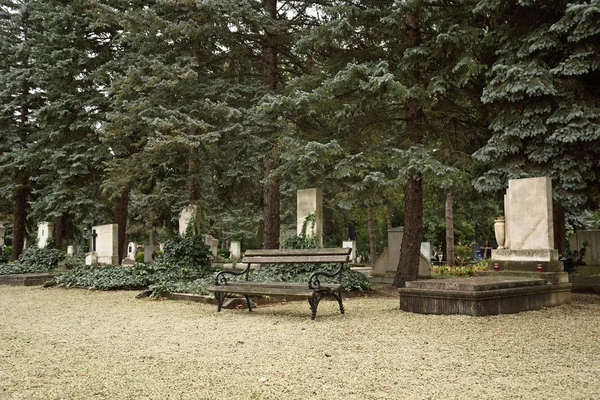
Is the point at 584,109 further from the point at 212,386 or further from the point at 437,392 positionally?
the point at 212,386

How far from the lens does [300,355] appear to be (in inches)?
222

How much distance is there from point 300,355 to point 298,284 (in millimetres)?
2905

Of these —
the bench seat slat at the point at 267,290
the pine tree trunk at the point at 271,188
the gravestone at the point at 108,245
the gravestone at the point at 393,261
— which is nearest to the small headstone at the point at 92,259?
the gravestone at the point at 108,245

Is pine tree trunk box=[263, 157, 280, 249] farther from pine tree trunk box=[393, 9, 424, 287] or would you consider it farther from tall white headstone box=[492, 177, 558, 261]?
tall white headstone box=[492, 177, 558, 261]

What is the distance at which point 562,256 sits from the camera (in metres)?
14.4

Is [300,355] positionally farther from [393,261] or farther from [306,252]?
[393,261]

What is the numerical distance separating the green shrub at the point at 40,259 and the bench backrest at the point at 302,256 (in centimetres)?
1152

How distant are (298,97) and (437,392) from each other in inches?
323

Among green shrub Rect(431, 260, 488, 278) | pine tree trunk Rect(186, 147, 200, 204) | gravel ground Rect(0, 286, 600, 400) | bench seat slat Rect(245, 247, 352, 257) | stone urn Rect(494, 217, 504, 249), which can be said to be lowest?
gravel ground Rect(0, 286, 600, 400)

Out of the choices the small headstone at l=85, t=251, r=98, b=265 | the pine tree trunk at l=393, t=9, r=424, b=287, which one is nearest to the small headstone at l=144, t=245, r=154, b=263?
the small headstone at l=85, t=251, r=98, b=265

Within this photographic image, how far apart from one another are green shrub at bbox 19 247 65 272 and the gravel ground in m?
9.92

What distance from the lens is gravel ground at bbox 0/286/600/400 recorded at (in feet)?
14.4

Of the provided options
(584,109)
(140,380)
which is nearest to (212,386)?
(140,380)

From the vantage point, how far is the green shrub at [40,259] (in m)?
18.5
